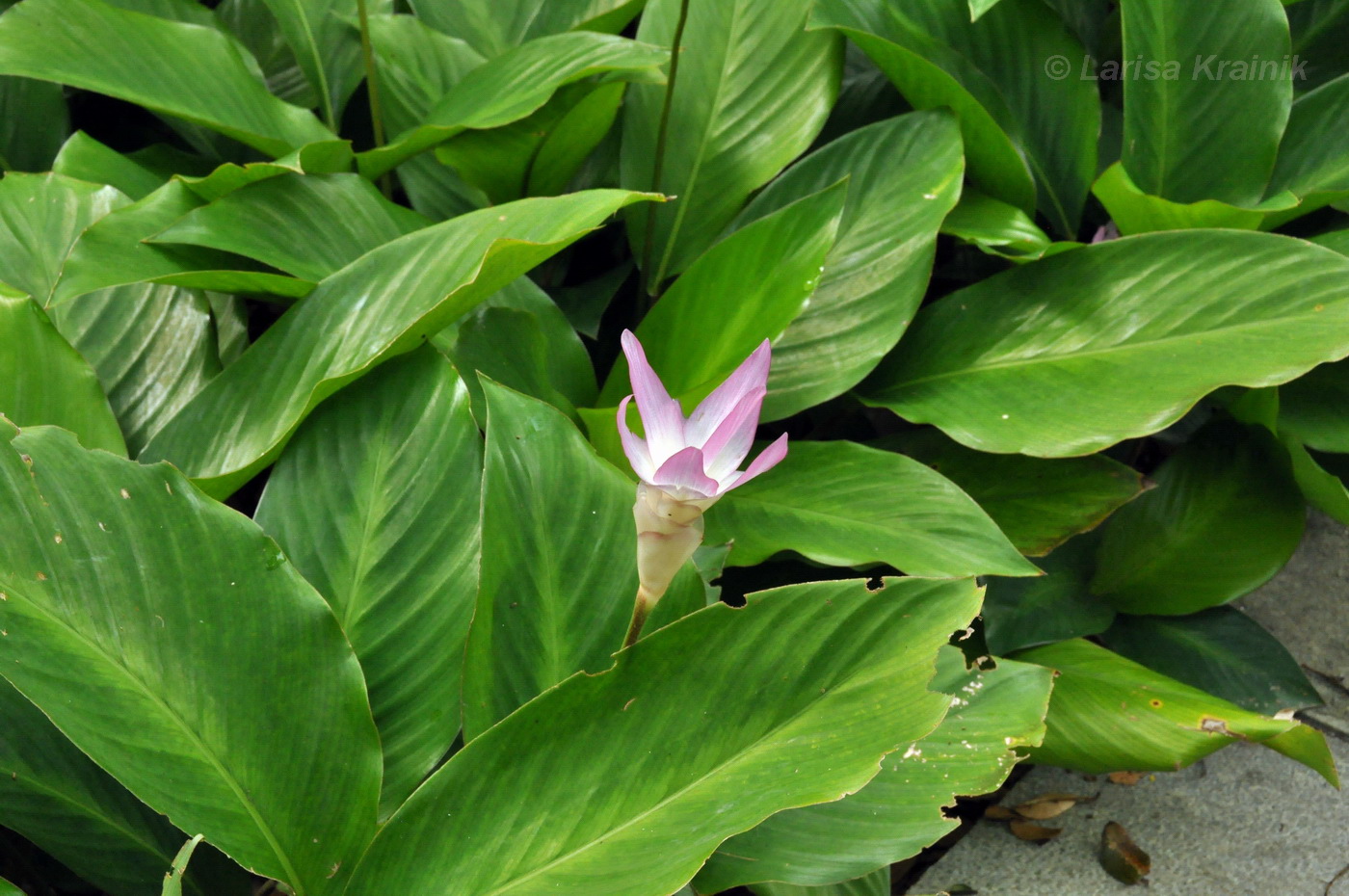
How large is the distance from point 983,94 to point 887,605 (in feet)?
2.92

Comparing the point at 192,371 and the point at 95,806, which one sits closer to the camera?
the point at 95,806

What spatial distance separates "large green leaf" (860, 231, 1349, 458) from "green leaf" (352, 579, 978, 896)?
0.46 m

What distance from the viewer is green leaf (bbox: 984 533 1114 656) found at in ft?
3.92

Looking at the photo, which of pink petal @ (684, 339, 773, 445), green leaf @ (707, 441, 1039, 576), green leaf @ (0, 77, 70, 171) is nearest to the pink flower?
pink petal @ (684, 339, 773, 445)

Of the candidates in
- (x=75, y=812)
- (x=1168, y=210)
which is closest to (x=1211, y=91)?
(x=1168, y=210)

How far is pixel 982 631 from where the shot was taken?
1.23m

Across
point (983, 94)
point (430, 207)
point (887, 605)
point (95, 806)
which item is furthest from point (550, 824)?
point (983, 94)

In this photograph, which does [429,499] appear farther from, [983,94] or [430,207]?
[983,94]

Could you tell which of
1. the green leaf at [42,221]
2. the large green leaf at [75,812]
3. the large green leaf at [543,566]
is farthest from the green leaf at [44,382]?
the large green leaf at [543,566]

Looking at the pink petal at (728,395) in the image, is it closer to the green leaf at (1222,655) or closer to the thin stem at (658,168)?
the thin stem at (658,168)

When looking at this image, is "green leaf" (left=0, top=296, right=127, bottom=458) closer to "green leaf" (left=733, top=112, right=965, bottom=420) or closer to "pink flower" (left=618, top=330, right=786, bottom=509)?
"pink flower" (left=618, top=330, right=786, bottom=509)

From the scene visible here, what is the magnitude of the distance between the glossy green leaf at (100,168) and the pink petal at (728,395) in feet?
2.85

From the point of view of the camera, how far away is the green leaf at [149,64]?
3.50 ft

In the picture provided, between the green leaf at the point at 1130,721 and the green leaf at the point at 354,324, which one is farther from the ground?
the green leaf at the point at 354,324
